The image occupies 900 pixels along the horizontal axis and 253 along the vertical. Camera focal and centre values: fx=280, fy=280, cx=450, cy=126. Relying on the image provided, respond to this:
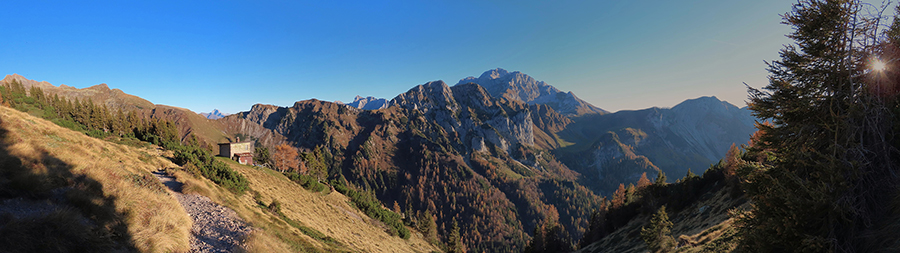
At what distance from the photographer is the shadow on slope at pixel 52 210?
7.73 m

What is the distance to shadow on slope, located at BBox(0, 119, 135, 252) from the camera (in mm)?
7734

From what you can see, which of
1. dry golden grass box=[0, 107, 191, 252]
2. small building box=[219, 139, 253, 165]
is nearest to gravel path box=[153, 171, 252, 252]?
dry golden grass box=[0, 107, 191, 252]

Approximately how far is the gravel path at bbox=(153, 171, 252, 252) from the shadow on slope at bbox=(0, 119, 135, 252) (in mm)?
3591

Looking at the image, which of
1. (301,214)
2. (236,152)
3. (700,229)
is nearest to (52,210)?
(301,214)

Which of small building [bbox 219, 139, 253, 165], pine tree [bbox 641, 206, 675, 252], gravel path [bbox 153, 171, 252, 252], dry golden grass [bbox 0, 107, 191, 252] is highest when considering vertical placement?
small building [bbox 219, 139, 253, 165]

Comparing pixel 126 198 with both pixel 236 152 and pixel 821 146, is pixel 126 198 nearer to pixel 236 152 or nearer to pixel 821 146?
pixel 821 146

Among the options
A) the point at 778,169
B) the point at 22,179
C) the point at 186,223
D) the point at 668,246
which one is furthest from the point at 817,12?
the point at 22,179

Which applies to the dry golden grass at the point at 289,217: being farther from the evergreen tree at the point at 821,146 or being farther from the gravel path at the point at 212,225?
the evergreen tree at the point at 821,146

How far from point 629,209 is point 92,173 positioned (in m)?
72.0

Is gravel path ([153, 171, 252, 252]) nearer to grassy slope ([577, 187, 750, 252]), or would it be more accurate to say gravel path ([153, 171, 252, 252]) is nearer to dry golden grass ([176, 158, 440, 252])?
dry golden grass ([176, 158, 440, 252])

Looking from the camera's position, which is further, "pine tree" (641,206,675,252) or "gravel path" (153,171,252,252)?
"pine tree" (641,206,675,252)

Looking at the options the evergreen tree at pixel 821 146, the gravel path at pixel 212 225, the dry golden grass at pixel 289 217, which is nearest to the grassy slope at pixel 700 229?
the evergreen tree at pixel 821 146

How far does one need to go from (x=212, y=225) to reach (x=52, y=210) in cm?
786

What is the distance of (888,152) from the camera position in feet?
33.7
